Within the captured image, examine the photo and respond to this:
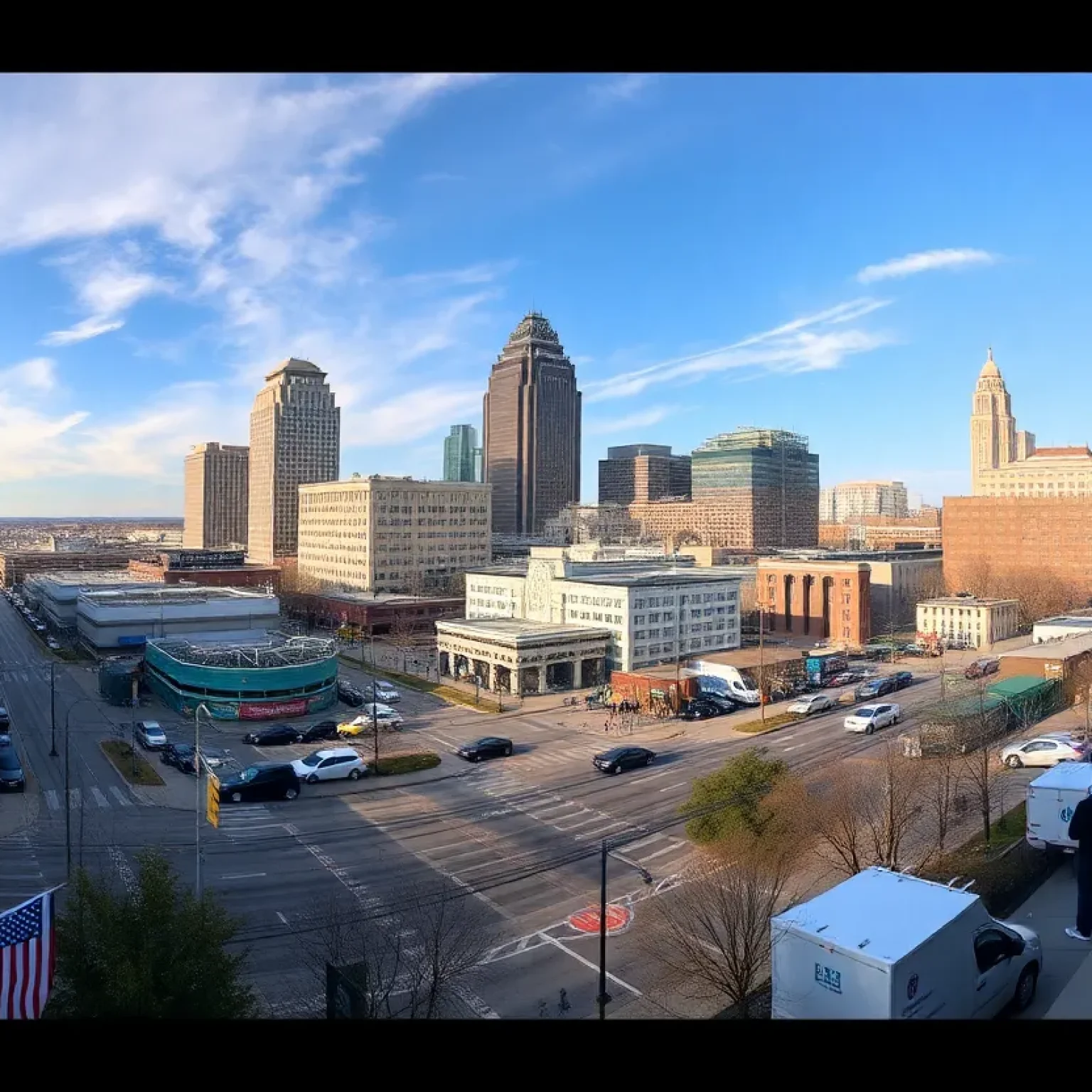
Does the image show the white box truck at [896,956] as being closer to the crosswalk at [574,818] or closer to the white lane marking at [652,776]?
the crosswalk at [574,818]

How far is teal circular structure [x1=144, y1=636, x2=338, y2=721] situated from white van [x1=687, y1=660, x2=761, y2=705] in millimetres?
10986

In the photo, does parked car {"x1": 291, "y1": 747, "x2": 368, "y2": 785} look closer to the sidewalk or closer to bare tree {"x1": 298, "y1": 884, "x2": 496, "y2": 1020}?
bare tree {"x1": 298, "y1": 884, "x2": 496, "y2": 1020}

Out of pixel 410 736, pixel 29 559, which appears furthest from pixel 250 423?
pixel 410 736

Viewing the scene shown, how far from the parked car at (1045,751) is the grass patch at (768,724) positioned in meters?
5.67

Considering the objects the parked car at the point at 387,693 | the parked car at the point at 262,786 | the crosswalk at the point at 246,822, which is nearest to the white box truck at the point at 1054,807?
the crosswalk at the point at 246,822

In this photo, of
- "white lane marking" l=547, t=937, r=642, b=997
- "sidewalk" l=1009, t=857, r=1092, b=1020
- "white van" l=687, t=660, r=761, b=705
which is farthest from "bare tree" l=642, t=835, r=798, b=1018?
"white van" l=687, t=660, r=761, b=705

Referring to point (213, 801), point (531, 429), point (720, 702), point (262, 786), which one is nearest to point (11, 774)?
point (262, 786)

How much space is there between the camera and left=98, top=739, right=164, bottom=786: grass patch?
1579 centimetres

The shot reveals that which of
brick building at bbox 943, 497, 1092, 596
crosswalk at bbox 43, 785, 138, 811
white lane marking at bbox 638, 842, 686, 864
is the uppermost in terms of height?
brick building at bbox 943, 497, 1092, 596

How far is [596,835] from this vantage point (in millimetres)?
12672

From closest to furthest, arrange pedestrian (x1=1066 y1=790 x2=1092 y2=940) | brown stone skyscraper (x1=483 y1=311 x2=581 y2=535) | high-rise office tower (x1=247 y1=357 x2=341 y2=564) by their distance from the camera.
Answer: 1. pedestrian (x1=1066 y1=790 x2=1092 y2=940)
2. high-rise office tower (x1=247 y1=357 x2=341 y2=564)
3. brown stone skyscraper (x1=483 y1=311 x2=581 y2=535)
